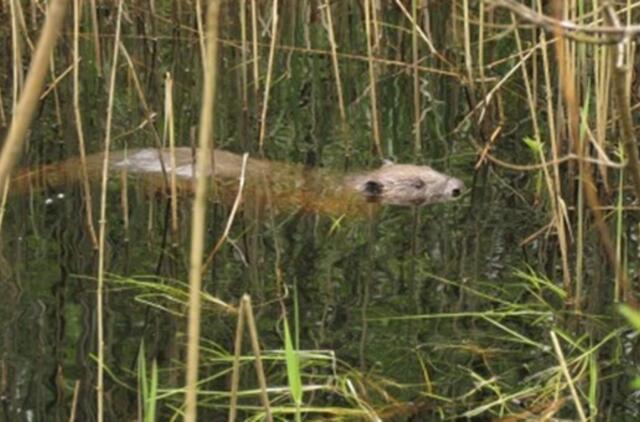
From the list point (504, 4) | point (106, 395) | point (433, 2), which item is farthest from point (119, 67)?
point (504, 4)

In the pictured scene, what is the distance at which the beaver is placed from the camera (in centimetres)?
475

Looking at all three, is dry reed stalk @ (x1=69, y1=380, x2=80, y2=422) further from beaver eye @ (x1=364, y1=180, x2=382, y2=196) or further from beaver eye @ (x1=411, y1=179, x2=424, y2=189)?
beaver eye @ (x1=364, y1=180, x2=382, y2=196)

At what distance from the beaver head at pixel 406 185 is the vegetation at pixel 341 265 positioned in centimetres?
5

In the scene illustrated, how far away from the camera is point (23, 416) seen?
9.82ft

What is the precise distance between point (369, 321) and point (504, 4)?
2037 mm

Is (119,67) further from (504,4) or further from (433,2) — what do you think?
(504,4)

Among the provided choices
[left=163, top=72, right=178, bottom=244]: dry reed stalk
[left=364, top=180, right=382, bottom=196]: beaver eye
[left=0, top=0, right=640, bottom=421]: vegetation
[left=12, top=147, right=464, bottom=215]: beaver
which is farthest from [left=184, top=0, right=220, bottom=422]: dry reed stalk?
[left=364, top=180, right=382, bottom=196]: beaver eye

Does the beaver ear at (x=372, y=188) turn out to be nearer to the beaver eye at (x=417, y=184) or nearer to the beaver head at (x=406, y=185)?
the beaver head at (x=406, y=185)

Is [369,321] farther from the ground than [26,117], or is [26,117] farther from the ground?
[26,117]

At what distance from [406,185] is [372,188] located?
0.81 feet

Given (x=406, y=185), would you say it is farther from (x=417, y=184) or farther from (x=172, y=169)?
(x=172, y=169)

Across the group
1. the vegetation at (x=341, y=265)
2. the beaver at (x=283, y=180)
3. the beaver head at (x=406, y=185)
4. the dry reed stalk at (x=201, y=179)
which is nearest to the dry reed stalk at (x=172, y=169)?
the vegetation at (x=341, y=265)

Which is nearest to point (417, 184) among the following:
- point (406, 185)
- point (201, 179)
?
point (406, 185)

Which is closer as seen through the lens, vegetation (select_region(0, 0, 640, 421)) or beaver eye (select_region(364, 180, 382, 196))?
vegetation (select_region(0, 0, 640, 421))
